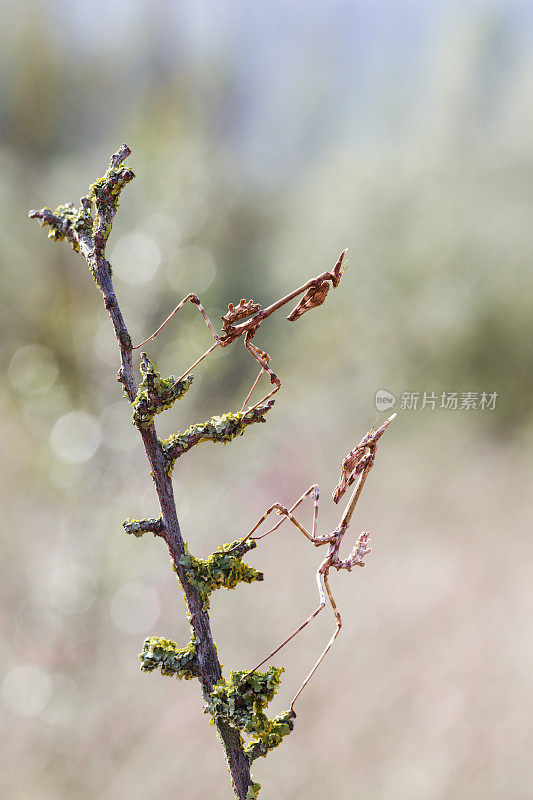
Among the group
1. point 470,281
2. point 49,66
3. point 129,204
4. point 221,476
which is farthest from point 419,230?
point 49,66

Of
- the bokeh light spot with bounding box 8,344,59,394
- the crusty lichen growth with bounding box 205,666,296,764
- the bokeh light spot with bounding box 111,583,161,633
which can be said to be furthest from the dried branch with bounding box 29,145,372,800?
the bokeh light spot with bounding box 8,344,59,394

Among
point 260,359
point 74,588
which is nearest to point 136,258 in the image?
point 74,588

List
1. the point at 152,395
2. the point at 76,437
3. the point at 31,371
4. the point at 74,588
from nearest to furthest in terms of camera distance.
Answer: the point at 152,395 < the point at 74,588 < the point at 76,437 < the point at 31,371

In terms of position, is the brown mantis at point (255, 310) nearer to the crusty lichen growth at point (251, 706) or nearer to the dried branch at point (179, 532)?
the dried branch at point (179, 532)

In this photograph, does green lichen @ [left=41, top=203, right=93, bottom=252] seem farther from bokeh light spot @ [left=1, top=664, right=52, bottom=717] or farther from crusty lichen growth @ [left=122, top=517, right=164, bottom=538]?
bokeh light spot @ [left=1, top=664, right=52, bottom=717]

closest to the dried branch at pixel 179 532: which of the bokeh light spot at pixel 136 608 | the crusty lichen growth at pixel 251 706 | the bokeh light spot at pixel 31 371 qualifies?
the crusty lichen growth at pixel 251 706

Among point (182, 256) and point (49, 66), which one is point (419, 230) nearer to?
point (182, 256)

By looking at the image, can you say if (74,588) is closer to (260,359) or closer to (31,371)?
(31,371)
